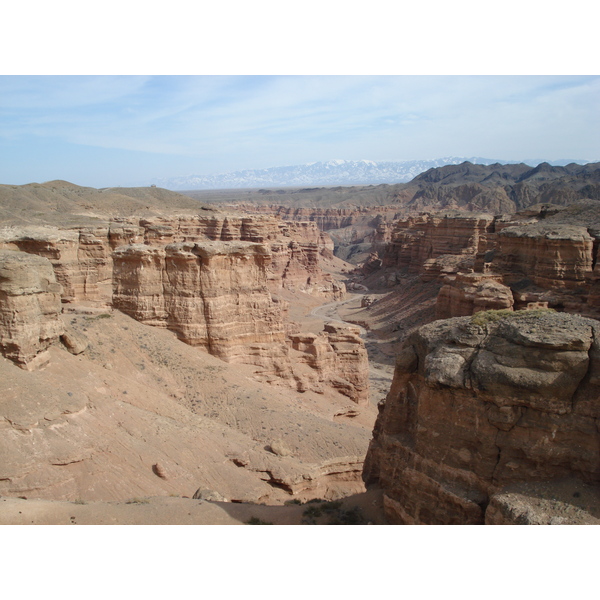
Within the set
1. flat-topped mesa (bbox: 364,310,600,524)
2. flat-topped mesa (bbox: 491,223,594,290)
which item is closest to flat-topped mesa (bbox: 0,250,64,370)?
flat-topped mesa (bbox: 364,310,600,524)

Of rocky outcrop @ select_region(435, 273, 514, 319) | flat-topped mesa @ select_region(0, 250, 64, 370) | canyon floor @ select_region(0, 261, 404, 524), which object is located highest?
flat-topped mesa @ select_region(0, 250, 64, 370)

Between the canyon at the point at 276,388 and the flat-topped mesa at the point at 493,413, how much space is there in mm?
32

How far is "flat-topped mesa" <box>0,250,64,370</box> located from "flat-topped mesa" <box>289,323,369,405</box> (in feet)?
39.5

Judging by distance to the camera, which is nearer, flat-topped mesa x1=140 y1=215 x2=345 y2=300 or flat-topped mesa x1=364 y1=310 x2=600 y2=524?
flat-topped mesa x1=364 y1=310 x2=600 y2=524

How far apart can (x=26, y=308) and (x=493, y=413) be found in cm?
1256

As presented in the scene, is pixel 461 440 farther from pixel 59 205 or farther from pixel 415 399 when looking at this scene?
pixel 59 205

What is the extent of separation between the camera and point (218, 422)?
18422 mm

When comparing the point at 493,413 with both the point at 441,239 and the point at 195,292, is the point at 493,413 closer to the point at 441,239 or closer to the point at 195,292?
the point at 195,292

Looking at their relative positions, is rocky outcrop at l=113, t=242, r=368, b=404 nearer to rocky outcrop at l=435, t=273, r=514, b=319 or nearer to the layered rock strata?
the layered rock strata

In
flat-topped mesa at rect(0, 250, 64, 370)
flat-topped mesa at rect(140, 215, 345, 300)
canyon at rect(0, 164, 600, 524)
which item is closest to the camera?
canyon at rect(0, 164, 600, 524)

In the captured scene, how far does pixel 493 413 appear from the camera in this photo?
917 centimetres

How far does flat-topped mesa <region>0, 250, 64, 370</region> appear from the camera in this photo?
559 inches

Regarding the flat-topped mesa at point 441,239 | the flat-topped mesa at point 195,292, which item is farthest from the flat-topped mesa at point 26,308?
the flat-topped mesa at point 441,239

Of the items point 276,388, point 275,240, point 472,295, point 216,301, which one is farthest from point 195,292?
point 275,240
